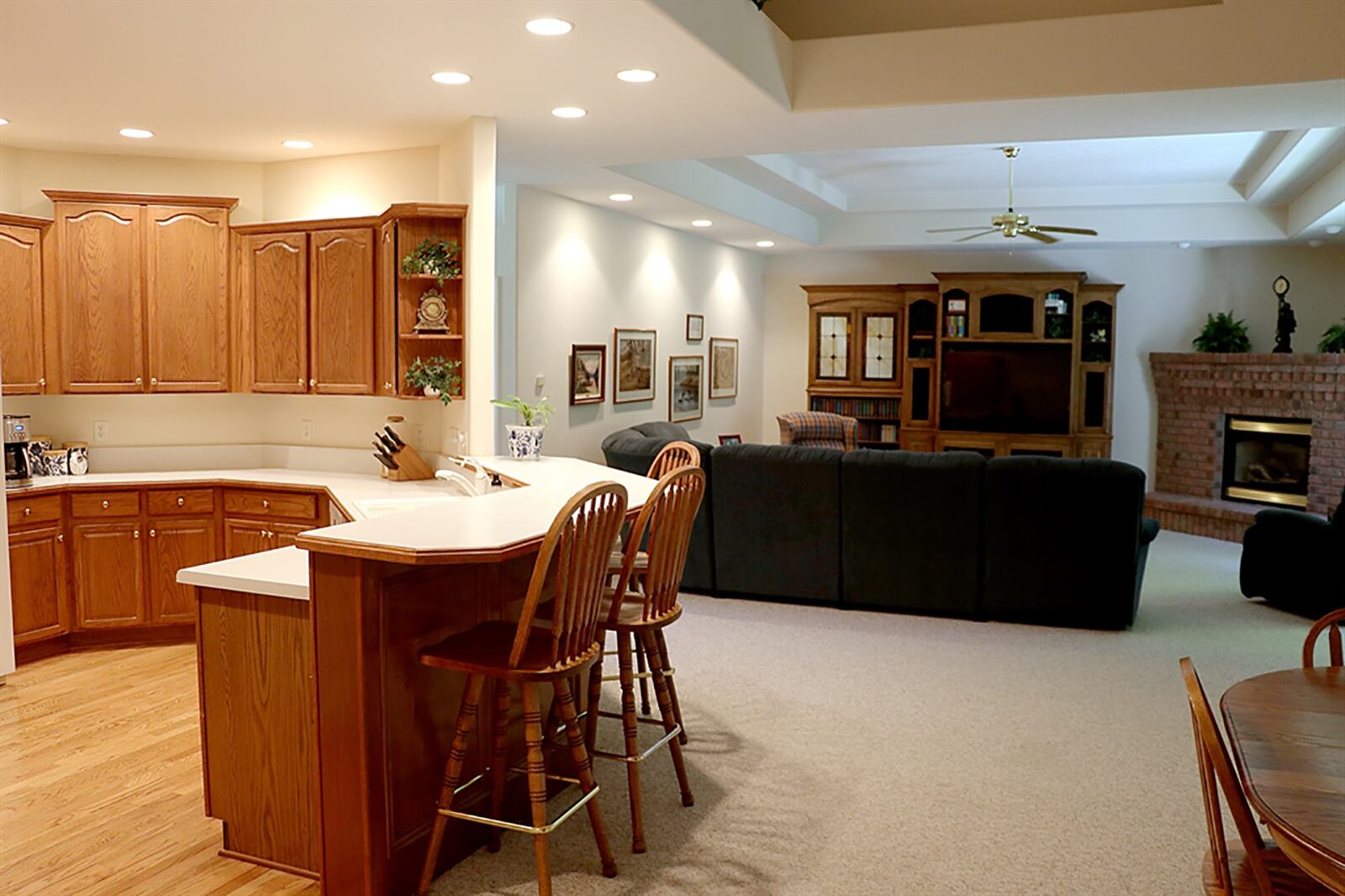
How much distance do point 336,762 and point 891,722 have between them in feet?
7.81

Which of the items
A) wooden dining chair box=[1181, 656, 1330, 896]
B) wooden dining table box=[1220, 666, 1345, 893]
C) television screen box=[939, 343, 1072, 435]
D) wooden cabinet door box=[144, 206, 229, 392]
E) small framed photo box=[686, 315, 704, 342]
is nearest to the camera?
wooden dining table box=[1220, 666, 1345, 893]

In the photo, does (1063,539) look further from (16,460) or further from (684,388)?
(16,460)

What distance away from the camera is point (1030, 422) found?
10.6 metres

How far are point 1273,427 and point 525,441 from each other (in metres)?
7.60

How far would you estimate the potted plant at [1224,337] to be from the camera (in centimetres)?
992

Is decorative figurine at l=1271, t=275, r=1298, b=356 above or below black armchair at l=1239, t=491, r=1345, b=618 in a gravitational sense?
above

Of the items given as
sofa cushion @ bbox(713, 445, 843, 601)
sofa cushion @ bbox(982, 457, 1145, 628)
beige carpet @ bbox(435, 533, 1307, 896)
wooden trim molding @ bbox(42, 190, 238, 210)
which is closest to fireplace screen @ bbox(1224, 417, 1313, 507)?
beige carpet @ bbox(435, 533, 1307, 896)

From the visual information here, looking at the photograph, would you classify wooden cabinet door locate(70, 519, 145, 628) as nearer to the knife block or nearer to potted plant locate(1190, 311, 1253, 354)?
the knife block

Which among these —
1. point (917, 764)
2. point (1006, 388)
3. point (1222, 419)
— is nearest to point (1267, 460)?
point (1222, 419)

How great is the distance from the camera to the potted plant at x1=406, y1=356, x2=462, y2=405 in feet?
16.4

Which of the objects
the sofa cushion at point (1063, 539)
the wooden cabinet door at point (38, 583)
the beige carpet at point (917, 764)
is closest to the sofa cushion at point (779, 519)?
the beige carpet at point (917, 764)

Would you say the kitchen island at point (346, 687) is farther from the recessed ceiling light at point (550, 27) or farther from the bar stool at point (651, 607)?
the recessed ceiling light at point (550, 27)

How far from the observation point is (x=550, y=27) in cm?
344

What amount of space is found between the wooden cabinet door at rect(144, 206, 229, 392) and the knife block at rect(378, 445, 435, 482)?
117cm
